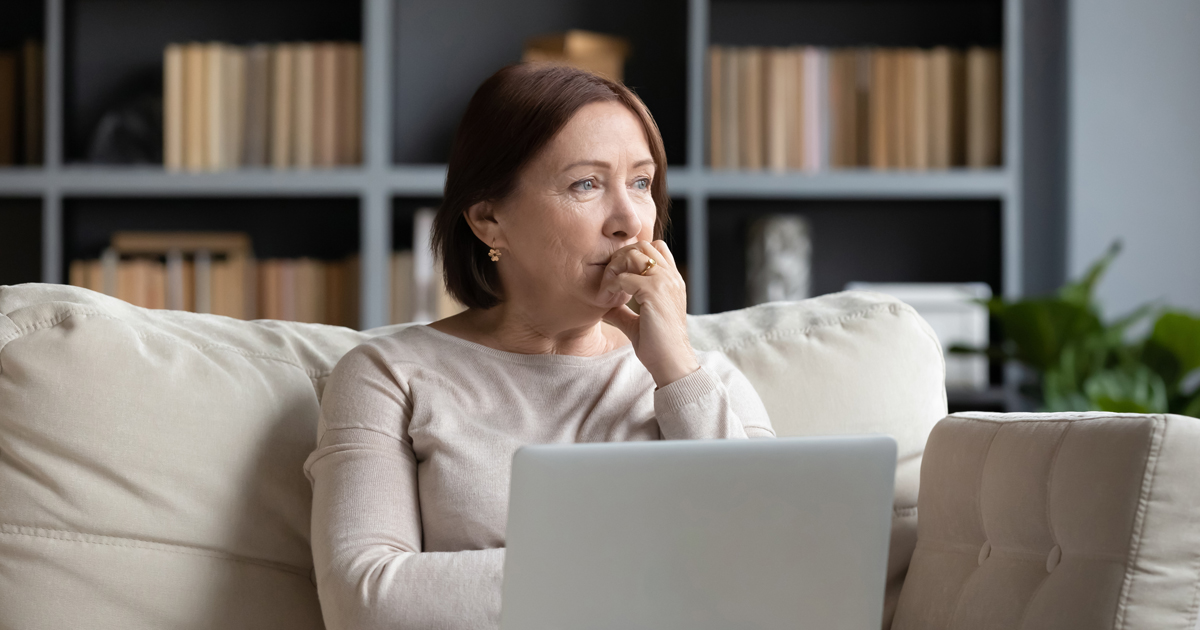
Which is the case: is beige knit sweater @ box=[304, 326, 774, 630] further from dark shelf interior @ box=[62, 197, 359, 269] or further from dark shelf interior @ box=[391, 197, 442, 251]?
dark shelf interior @ box=[62, 197, 359, 269]

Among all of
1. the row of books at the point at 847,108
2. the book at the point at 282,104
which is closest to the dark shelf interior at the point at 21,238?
the book at the point at 282,104

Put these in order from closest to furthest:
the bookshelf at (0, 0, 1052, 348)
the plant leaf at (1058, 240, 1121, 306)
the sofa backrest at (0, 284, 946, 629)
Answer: the sofa backrest at (0, 284, 946, 629)
the plant leaf at (1058, 240, 1121, 306)
the bookshelf at (0, 0, 1052, 348)

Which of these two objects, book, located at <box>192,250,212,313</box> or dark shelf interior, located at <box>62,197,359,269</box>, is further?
dark shelf interior, located at <box>62,197,359,269</box>

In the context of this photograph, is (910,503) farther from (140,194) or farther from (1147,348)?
(140,194)

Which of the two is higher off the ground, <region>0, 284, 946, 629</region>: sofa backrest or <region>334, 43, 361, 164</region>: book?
<region>334, 43, 361, 164</region>: book

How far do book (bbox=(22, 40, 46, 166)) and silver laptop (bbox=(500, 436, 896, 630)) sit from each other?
2644 mm

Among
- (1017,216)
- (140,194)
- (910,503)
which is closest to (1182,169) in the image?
(1017,216)

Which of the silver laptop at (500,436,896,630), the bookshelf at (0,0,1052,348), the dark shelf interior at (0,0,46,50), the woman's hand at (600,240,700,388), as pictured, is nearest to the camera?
the silver laptop at (500,436,896,630)

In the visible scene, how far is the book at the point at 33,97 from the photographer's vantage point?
2.79 meters

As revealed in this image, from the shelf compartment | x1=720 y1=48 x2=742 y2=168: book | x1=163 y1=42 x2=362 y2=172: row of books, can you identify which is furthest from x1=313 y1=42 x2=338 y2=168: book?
x1=720 y1=48 x2=742 y2=168: book

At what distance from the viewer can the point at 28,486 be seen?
110 centimetres

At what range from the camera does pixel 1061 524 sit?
101 cm

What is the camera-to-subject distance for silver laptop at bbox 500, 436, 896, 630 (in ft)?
2.39

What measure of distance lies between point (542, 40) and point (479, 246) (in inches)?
63.0
